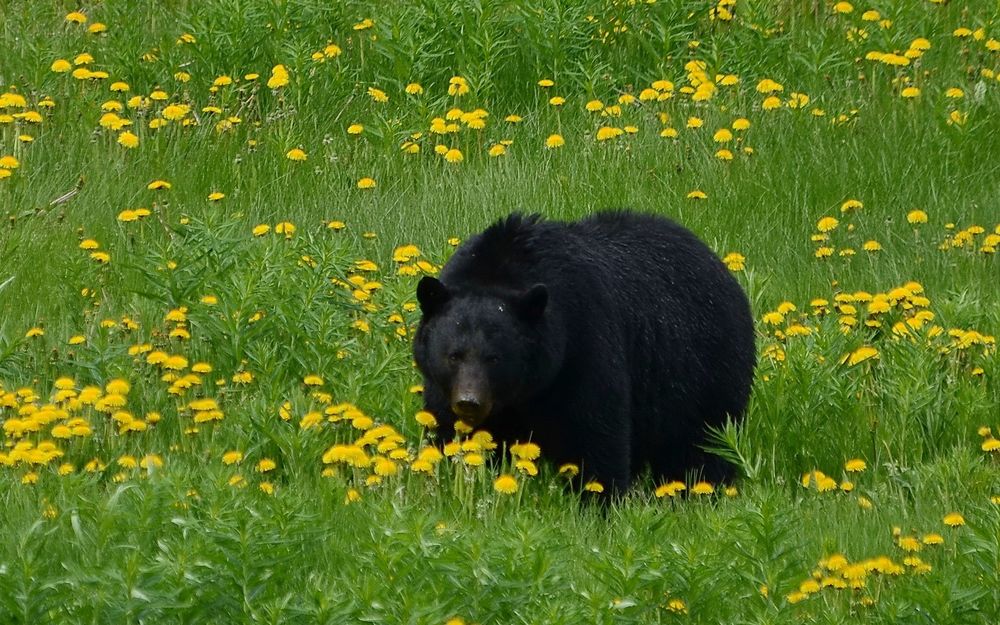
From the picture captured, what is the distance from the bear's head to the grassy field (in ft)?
0.89

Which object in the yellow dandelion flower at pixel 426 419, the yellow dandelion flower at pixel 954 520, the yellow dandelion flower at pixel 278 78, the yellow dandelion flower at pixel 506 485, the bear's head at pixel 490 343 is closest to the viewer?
the yellow dandelion flower at pixel 954 520

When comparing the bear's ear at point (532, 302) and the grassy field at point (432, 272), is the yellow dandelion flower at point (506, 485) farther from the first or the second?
the bear's ear at point (532, 302)

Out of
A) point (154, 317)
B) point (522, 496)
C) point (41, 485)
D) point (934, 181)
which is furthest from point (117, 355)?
point (934, 181)

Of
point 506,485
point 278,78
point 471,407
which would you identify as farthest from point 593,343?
point 278,78

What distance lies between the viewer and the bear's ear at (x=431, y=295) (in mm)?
6801

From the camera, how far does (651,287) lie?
7461mm

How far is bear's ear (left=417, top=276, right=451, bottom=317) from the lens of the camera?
680cm

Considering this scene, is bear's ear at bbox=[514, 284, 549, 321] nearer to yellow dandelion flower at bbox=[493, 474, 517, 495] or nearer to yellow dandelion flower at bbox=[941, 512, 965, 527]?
yellow dandelion flower at bbox=[493, 474, 517, 495]

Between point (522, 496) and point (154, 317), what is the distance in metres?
2.52

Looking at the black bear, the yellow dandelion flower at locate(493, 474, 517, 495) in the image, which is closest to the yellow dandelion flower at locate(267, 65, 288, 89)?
the black bear

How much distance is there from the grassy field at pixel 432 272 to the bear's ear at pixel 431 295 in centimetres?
53

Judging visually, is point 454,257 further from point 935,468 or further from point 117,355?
point 935,468

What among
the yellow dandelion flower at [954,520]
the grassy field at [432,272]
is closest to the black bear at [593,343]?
the grassy field at [432,272]

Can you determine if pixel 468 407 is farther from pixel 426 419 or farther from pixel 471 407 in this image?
pixel 426 419
